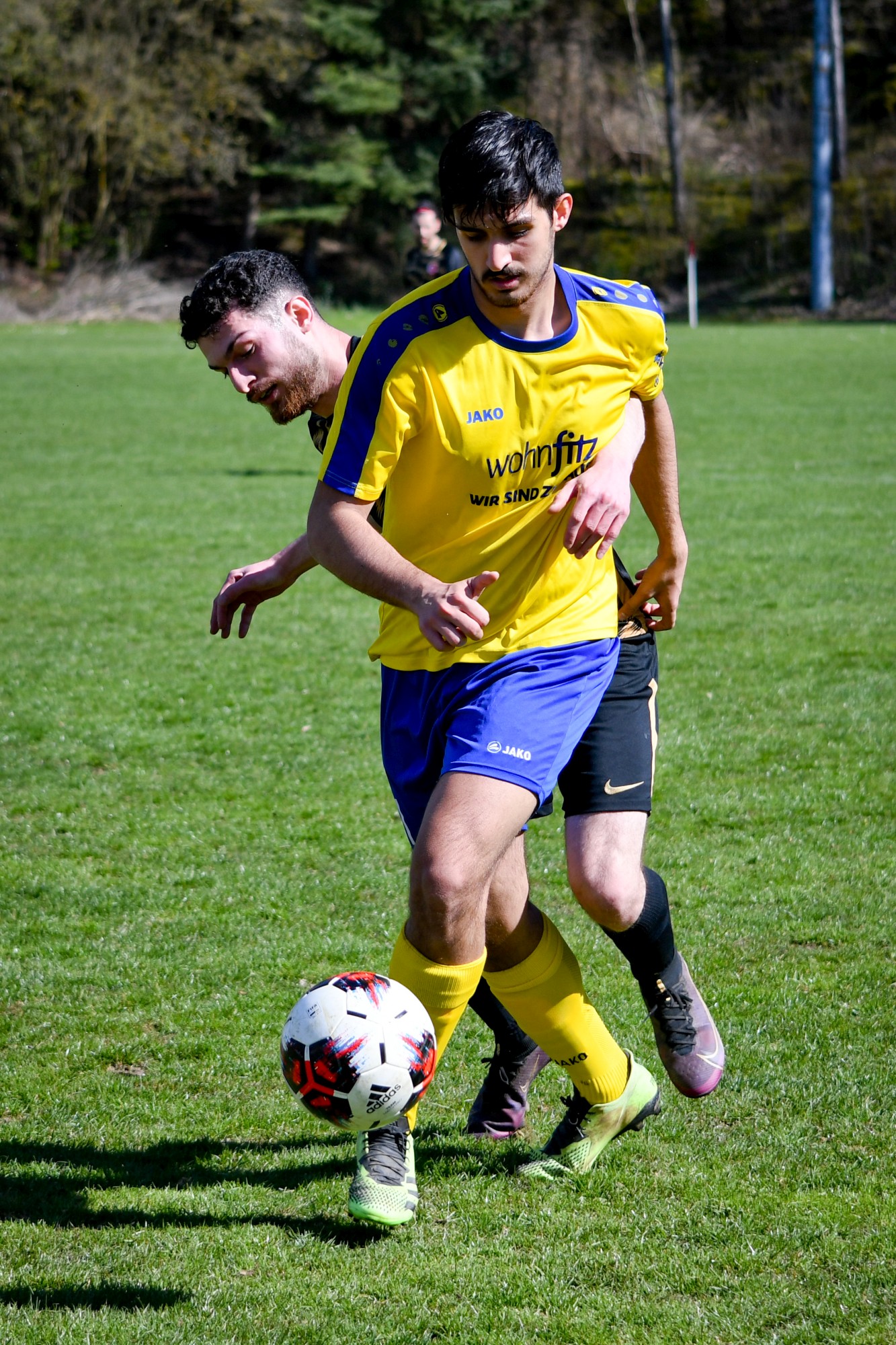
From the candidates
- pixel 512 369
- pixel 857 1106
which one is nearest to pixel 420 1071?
pixel 857 1106

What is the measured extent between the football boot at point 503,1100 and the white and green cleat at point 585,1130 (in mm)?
151

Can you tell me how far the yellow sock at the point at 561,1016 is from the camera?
329 centimetres

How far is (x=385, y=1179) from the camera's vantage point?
297 centimetres

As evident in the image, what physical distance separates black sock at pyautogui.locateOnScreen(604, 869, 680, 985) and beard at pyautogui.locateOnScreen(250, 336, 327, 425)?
1.43 metres

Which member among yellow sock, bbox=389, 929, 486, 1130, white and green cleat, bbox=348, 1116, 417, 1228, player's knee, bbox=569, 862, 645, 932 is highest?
player's knee, bbox=569, 862, 645, 932

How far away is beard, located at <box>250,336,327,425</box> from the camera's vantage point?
345cm

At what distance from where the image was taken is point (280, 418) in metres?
3.54

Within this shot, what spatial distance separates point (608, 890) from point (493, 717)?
49 centimetres

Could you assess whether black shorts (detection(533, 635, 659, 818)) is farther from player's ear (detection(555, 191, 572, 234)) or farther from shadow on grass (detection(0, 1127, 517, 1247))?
player's ear (detection(555, 191, 572, 234))

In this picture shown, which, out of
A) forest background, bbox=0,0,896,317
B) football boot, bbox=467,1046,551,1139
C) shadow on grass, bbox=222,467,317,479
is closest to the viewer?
football boot, bbox=467,1046,551,1139

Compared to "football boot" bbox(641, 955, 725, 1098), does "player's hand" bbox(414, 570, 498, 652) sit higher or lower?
higher

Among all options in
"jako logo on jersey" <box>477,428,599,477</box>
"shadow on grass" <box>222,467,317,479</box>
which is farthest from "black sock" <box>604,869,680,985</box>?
"shadow on grass" <box>222,467,317,479</box>

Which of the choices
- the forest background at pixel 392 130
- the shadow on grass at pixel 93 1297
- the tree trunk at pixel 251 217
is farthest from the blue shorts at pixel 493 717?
the tree trunk at pixel 251 217

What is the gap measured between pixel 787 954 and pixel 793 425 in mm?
13130
